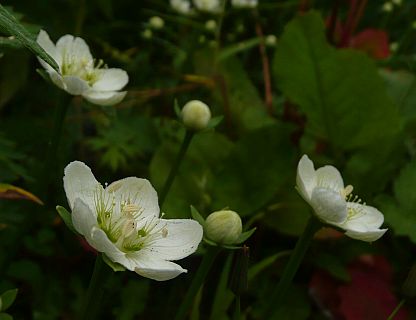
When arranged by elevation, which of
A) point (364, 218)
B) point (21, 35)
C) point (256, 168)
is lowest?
point (256, 168)

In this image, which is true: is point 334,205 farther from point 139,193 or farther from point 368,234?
point 139,193

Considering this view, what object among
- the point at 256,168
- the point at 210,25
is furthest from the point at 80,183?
the point at 210,25

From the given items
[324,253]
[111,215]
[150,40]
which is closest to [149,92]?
[150,40]

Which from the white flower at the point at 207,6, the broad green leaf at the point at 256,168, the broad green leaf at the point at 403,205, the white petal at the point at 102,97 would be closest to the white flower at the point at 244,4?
the white flower at the point at 207,6

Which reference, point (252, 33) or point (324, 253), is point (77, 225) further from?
point (252, 33)

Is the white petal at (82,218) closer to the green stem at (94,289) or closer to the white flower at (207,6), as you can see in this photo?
the green stem at (94,289)

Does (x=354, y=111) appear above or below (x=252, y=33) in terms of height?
above
